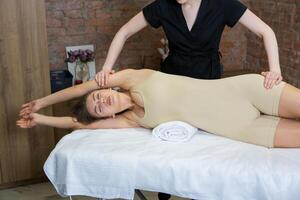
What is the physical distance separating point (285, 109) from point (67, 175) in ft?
3.21

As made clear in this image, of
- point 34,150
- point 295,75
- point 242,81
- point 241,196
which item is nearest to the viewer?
point 241,196

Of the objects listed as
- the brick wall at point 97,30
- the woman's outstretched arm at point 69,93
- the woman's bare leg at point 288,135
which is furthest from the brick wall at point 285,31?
the woman's outstretched arm at point 69,93

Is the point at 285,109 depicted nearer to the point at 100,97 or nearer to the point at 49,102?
the point at 100,97

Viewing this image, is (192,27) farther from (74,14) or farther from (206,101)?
(74,14)

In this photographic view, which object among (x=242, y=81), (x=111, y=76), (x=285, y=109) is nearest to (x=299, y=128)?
(x=285, y=109)

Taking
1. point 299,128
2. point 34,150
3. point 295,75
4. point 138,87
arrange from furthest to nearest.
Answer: point 295,75
point 34,150
point 138,87
point 299,128

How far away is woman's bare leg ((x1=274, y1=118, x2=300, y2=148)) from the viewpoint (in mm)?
1746

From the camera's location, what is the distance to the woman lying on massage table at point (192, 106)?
1.81 meters

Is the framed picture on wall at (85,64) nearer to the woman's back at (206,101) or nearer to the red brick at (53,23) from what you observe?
the red brick at (53,23)

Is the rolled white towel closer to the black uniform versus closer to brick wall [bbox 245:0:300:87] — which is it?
the black uniform

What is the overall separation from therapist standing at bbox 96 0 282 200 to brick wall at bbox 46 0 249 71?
1.27 meters

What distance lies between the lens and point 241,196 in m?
1.60

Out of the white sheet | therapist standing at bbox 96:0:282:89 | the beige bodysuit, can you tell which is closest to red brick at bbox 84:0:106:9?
therapist standing at bbox 96:0:282:89

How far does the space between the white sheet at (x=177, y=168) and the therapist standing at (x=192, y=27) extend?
412 mm
